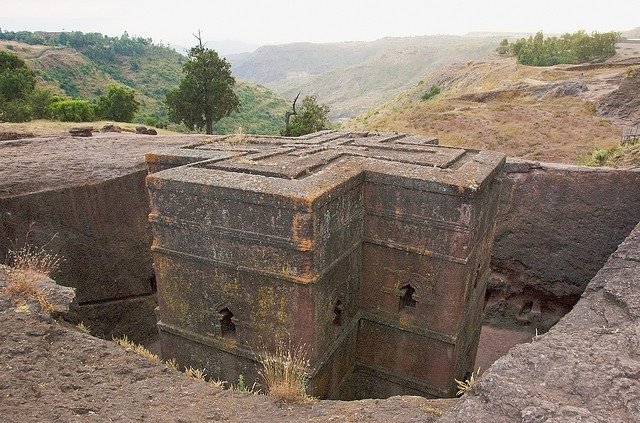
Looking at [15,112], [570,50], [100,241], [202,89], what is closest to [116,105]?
[15,112]

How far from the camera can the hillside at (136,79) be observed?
43.3 m

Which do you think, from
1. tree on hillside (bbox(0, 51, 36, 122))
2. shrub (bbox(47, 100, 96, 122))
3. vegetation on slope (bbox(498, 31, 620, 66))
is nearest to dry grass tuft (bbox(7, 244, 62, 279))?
tree on hillside (bbox(0, 51, 36, 122))

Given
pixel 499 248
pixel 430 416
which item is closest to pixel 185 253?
pixel 430 416

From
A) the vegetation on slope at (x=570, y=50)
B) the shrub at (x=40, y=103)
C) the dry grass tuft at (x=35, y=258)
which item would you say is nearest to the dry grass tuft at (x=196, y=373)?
the dry grass tuft at (x=35, y=258)

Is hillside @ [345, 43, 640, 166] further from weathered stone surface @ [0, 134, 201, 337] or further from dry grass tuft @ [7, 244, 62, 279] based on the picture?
dry grass tuft @ [7, 244, 62, 279]

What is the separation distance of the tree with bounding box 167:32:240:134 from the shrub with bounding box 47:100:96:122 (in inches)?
181

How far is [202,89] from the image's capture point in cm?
2342

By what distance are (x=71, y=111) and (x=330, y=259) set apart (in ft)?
76.5

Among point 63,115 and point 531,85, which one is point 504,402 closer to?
point 63,115

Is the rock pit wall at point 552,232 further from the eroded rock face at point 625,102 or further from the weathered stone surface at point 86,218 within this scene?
the eroded rock face at point 625,102

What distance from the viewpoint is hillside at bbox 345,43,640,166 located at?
20625 millimetres

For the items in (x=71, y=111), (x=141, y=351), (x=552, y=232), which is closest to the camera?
(x=141, y=351)

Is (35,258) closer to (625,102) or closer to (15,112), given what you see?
→ (15,112)

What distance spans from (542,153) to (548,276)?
11252 mm
